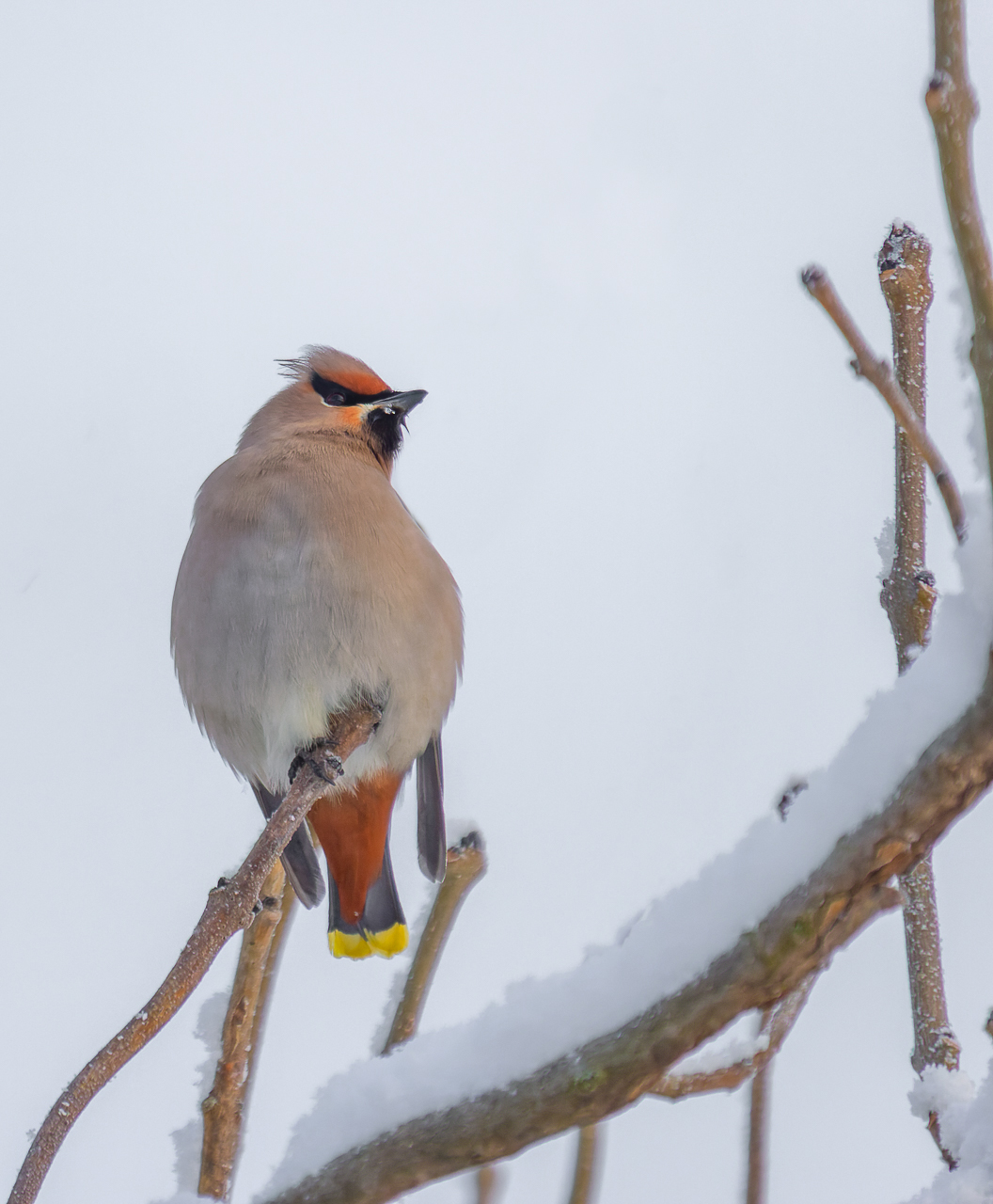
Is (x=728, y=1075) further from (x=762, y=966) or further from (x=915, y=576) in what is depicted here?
(x=915, y=576)

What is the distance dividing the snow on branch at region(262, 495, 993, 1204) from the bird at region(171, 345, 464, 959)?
1469 mm

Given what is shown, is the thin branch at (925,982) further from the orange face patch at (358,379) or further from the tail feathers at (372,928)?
the orange face patch at (358,379)

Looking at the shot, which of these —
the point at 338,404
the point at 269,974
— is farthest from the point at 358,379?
the point at 269,974

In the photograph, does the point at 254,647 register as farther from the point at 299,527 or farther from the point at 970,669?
the point at 970,669

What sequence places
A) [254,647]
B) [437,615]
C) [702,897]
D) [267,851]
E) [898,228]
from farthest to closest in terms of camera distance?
[437,615] < [254,647] < [267,851] < [898,228] < [702,897]

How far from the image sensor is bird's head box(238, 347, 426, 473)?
307 cm

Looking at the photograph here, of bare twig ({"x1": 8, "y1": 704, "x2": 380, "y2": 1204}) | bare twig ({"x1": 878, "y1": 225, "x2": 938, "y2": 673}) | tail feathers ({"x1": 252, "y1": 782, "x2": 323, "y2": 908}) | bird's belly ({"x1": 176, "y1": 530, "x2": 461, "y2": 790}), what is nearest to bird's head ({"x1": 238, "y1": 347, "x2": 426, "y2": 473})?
bird's belly ({"x1": 176, "y1": 530, "x2": 461, "y2": 790})

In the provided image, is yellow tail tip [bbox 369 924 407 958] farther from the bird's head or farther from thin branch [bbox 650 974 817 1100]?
thin branch [bbox 650 974 817 1100]

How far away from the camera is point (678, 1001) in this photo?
968 millimetres

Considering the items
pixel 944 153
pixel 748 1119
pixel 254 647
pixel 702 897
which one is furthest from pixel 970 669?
pixel 254 647

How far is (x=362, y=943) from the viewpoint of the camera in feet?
9.55

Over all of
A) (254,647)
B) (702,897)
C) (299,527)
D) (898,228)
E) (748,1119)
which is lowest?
(748,1119)

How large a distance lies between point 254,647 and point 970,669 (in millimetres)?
1829

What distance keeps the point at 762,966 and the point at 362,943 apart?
2100 millimetres
